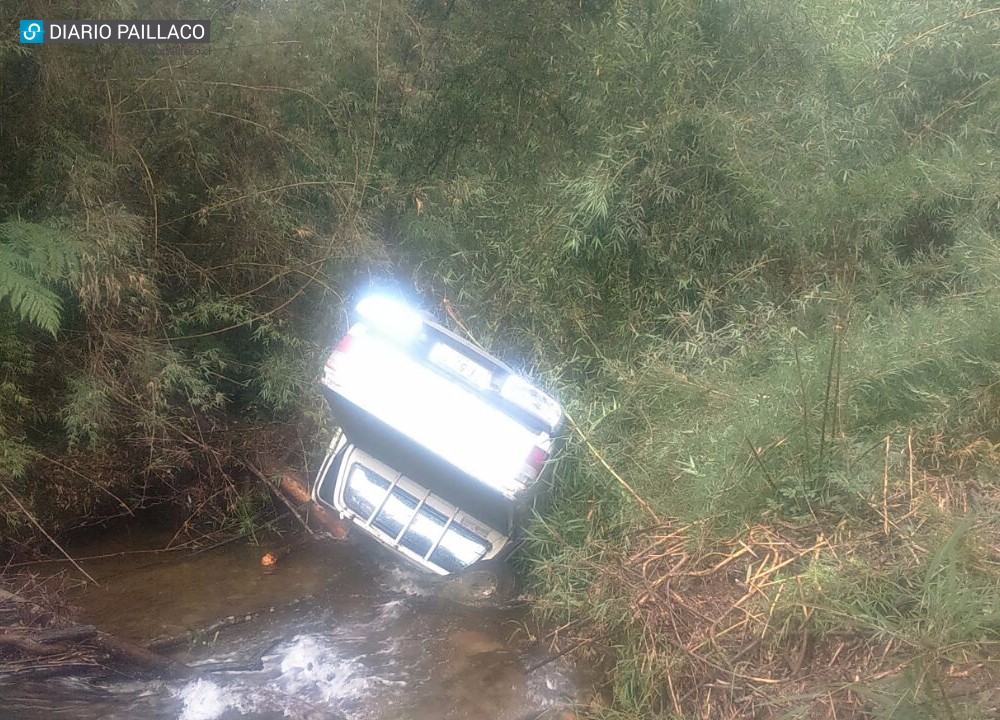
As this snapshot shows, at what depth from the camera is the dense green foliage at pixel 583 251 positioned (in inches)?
135

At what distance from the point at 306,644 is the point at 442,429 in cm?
158

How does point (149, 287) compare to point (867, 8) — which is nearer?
point (149, 287)

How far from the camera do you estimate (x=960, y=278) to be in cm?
401

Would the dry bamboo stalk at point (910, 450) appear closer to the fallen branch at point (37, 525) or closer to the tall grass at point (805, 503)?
the tall grass at point (805, 503)

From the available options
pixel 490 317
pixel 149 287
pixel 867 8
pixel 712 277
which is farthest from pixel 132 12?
pixel 867 8

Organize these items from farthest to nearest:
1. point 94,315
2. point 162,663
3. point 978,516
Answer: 1. point 94,315
2. point 162,663
3. point 978,516

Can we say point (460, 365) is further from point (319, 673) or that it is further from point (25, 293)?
point (25, 293)

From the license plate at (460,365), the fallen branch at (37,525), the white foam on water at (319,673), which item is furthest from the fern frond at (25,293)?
the white foam on water at (319,673)

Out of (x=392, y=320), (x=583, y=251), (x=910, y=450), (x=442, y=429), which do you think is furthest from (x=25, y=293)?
(x=910, y=450)

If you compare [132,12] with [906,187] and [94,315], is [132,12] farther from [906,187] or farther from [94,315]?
[906,187]

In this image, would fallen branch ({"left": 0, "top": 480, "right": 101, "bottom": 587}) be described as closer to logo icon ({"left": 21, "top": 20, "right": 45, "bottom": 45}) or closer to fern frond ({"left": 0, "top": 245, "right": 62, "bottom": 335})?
fern frond ({"left": 0, "top": 245, "right": 62, "bottom": 335})

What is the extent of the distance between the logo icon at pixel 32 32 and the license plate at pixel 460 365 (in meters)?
2.76

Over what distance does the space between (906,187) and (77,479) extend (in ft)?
18.2

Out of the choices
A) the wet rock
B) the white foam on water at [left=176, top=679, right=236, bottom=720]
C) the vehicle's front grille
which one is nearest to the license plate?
the vehicle's front grille
